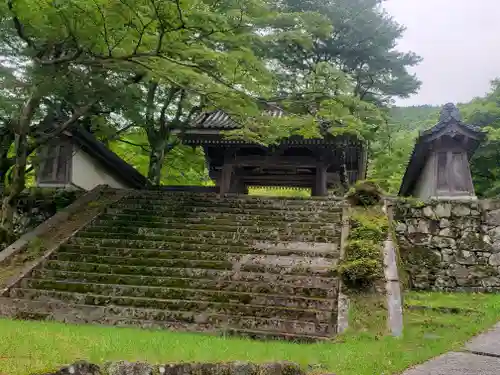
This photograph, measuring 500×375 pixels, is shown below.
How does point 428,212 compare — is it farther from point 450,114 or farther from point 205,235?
point 205,235

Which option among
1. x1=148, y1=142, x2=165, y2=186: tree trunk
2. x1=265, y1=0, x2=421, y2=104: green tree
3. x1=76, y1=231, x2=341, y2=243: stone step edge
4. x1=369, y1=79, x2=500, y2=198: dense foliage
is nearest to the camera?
x1=76, y1=231, x2=341, y2=243: stone step edge

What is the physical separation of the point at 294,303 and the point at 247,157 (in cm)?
1008

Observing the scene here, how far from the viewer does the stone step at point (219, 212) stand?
12.4m

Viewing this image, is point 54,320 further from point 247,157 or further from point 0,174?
point 247,157

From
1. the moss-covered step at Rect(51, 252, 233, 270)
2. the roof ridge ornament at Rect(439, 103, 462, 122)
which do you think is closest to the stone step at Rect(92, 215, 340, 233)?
the moss-covered step at Rect(51, 252, 233, 270)

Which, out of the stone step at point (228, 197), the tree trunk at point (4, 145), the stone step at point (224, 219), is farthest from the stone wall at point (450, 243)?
the tree trunk at point (4, 145)

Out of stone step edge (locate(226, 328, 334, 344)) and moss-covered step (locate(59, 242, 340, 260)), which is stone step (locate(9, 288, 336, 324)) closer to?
stone step edge (locate(226, 328, 334, 344))

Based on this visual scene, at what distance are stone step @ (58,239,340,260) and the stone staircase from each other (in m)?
0.02

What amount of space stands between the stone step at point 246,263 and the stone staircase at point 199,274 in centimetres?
2

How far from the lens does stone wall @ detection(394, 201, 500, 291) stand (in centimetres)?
1241

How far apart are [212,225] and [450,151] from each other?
786 centimetres

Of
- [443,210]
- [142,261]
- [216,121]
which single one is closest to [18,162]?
[142,261]

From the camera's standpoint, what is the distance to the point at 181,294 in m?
8.83

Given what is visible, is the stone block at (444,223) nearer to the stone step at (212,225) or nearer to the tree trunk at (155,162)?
the stone step at (212,225)
